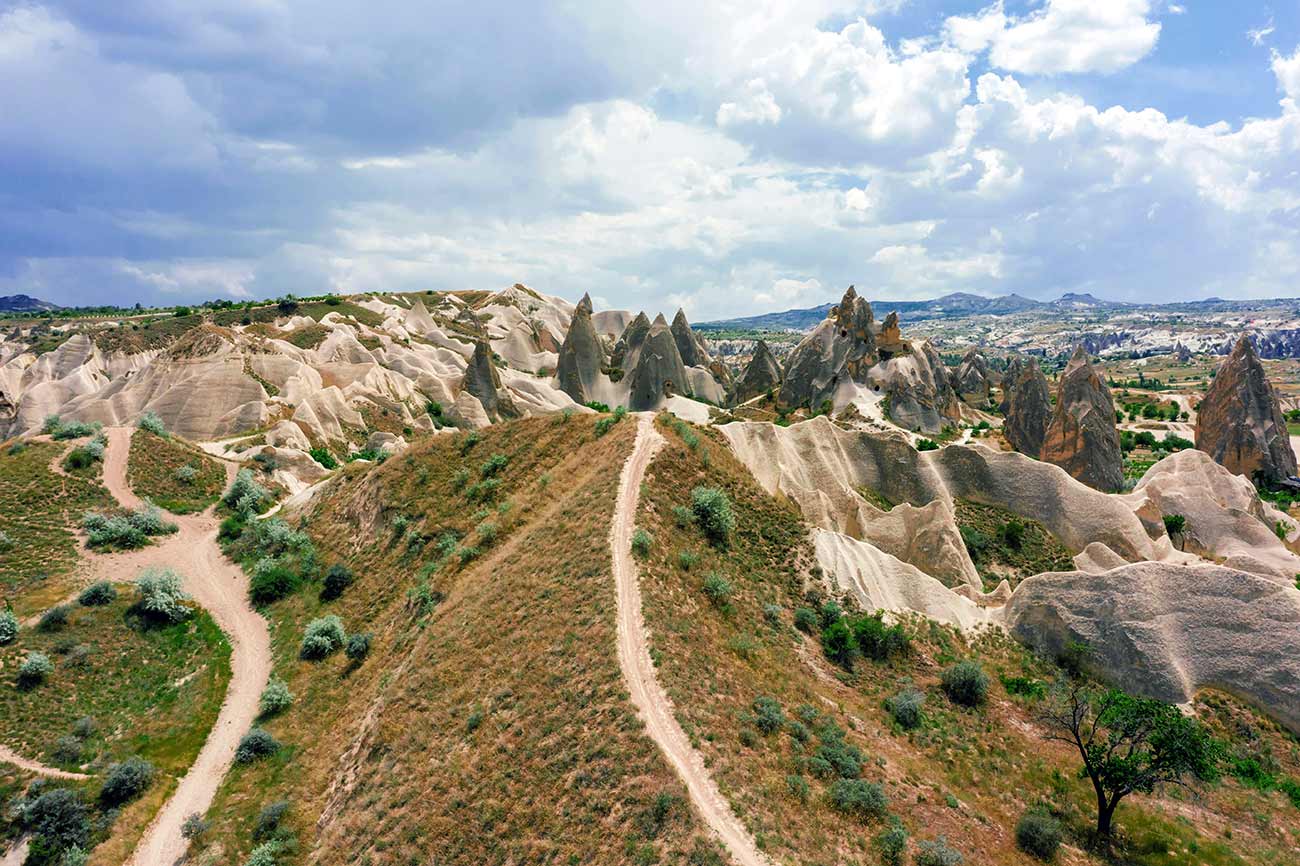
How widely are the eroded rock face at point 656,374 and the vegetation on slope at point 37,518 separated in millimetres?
57884

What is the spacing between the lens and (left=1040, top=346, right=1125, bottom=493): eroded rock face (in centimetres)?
5606

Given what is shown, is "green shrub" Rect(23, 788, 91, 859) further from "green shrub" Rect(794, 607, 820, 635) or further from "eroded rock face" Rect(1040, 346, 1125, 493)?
"eroded rock face" Rect(1040, 346, 1125, 493)

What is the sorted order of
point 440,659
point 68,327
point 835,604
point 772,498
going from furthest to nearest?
1. point 68,327
2. point 772,498
3. point 835,604
4. point 440,659

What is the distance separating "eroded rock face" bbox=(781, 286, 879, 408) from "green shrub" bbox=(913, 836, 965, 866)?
218ft

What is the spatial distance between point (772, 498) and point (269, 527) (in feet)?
100

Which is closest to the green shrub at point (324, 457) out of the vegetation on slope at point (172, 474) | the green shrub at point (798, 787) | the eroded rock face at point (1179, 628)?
the vegetation on slope at point (172, 474)

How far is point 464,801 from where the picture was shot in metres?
16.0

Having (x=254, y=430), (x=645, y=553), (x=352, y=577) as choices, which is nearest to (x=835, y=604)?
(x=645, y=553)

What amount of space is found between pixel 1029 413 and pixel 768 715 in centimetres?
6648

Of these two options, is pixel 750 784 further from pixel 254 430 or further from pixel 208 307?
pixel 208 307

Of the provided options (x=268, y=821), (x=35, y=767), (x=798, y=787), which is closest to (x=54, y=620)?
(x=35, y=767)

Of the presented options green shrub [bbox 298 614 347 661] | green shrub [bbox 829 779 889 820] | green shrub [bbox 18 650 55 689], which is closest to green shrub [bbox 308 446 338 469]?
green shrub [bbox 298 614 347 661]

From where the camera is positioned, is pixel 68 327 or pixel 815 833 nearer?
pixel 815 833

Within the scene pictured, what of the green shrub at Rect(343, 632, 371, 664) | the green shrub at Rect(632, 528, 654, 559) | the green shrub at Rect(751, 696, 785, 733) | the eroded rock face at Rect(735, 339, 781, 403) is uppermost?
the eroded rock face at Rect(735, 339, 781, 403)
